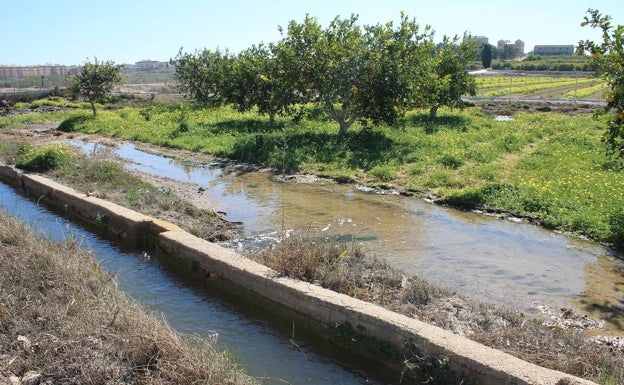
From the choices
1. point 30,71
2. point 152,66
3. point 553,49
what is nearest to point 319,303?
point 30,71

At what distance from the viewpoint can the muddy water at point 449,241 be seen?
285 inches

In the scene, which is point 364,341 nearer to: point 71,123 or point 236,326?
point 236,326

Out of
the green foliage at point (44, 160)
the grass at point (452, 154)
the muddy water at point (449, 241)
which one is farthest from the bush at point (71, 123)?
the muddy water at point (449, 241)

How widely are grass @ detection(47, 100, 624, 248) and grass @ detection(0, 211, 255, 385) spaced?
7.89 m

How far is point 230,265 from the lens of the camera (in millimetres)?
6949

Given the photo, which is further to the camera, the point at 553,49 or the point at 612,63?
the point at 553,49

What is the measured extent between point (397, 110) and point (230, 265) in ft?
39.9

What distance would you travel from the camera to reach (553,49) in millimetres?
152000

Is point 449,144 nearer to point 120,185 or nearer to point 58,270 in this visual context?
point 120,185

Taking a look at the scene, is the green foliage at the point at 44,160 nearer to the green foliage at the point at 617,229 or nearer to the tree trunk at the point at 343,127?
the tree trunk at the point at 343,127

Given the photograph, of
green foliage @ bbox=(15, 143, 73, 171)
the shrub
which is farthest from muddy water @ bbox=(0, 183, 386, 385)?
the shrub

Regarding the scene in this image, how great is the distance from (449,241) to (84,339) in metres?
6.51

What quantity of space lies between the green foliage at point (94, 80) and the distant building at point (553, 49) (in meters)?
142

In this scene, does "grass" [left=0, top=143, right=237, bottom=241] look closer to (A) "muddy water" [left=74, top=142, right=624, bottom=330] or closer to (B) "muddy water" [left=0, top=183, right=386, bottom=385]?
(A) "muddy water" [left=74, top=142, right=624, bottom=330]
